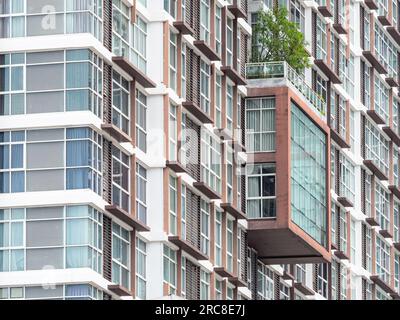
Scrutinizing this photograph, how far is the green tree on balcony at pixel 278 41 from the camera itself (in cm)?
6719

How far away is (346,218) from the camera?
81.1 metres

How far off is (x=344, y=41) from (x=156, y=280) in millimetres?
33775

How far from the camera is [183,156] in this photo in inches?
2269

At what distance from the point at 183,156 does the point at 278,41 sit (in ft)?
37.7

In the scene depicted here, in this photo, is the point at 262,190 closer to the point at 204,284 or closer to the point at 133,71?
the point at 204,284

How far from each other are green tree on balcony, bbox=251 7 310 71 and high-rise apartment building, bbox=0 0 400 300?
640 mm

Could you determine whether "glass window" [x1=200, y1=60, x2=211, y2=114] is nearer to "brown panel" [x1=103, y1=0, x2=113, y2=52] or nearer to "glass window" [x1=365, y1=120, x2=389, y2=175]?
"brown panel" [x1=103, y1=0, x2=113, y2=52]

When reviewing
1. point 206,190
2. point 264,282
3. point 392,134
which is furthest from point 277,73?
point 392,134

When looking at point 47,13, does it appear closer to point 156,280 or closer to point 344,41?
point 156,280

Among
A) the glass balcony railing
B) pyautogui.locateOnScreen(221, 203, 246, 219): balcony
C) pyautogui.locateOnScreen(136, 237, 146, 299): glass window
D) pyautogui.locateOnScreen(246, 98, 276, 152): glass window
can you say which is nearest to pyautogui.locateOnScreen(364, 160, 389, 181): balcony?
the glass balcony railing

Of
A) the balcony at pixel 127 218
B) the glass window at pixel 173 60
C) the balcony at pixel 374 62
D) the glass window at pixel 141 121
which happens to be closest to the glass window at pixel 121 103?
the glass window at pixel 141 121

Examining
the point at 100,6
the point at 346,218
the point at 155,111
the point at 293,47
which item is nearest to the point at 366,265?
the point at 346,218

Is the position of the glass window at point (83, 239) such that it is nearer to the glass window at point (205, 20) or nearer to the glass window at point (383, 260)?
the glass window at point (205, 20)
